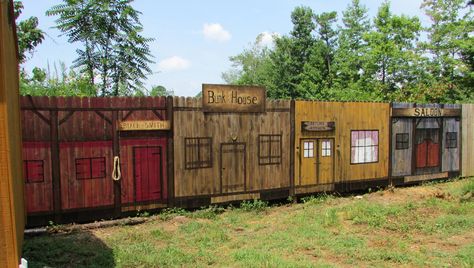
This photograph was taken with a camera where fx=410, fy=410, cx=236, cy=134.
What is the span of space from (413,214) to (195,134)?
5.27 meters

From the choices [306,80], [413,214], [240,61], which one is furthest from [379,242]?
[240,61]

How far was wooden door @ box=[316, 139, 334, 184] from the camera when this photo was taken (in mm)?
11344

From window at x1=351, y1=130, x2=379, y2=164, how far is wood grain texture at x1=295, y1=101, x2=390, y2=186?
0.12 meters

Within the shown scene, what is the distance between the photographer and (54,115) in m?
8.07

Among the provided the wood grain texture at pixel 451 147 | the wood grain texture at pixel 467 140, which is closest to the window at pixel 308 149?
the wood grain texture at pixel 451 147

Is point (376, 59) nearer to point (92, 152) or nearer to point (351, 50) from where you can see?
point (351, 50)

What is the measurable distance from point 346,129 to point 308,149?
1482mm

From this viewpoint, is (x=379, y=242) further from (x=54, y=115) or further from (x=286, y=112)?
(x=54, y=115)

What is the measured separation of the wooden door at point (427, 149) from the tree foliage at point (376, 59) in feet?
47.2

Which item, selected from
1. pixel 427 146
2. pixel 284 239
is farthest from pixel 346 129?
pixel 284 239

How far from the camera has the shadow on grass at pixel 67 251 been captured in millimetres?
6191

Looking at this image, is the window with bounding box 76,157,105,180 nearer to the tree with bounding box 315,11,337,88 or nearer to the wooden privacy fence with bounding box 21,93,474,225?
the wooden privacy fence with bounding box 21,93,474,225

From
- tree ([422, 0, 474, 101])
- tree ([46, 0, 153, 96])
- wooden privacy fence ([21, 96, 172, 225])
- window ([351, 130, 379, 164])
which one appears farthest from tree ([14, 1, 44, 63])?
tree ([422, 0, 474, 101])

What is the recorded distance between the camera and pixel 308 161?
1118 cm
